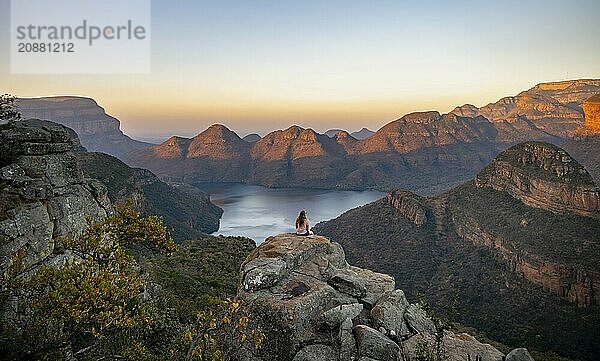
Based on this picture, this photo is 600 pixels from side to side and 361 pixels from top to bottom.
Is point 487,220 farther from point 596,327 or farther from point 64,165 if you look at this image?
point 64,165

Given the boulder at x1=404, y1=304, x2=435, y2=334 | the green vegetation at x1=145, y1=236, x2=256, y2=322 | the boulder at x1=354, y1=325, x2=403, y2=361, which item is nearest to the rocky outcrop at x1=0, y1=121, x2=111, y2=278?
the green vegetation at x1=145, y1=236, x2=256, y2=322

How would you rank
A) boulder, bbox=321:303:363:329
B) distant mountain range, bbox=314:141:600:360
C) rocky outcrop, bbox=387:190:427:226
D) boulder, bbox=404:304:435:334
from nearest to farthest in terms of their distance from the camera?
boulder, bbox=321:303:363:329 < boulder, bbox=404:304:435:334 < distant mountain range, bbox=314:141:600:360 < rocky outcrop, bbox=387:190:427:226

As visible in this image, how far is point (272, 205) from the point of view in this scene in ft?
486

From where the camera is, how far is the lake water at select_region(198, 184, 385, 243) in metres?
106

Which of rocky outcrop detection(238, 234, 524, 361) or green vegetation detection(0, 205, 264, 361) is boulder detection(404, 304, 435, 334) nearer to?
rocky outcrop detection(238, 234, 524, 361)

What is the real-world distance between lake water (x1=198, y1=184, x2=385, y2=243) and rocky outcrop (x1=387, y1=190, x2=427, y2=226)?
32.0 metres

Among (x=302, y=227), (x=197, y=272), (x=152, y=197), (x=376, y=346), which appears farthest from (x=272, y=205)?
(x=376, y=346)

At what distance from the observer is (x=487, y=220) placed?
188 ft

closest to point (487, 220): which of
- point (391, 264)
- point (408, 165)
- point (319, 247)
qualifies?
point (391, 264)

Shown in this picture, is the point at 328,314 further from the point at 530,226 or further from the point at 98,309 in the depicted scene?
the point at 530,226

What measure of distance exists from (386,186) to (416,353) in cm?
16425

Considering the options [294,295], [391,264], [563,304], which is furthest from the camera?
[391,264]

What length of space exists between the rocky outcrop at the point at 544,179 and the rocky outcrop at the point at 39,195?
53.9 metres

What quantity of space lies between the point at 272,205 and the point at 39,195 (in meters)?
139
